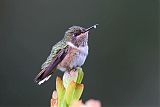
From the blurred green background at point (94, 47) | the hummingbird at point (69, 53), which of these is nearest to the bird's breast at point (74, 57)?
the hummingbird at point (69, 53)

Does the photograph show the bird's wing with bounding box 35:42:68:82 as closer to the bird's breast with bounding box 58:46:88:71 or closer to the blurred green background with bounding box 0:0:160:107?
the bird's breast with bounding box 58:46:88:71

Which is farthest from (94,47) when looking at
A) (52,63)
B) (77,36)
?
(52,63)

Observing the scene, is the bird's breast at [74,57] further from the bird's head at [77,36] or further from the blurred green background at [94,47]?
the blurred green background at [94,47]

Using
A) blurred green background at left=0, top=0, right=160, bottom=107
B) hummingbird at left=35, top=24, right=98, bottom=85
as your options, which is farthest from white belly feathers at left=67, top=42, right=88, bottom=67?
blurred green background at left=0, top=0, right=160, bottom=107

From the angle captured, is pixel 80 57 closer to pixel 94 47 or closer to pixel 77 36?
pixel 77 36

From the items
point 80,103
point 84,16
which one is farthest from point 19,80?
point 80,103

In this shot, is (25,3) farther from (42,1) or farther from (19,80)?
(19,80)

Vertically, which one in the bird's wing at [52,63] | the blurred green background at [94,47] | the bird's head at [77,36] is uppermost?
the blurred green background at [94,47]
